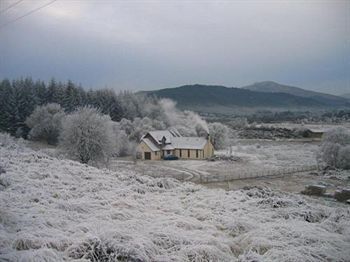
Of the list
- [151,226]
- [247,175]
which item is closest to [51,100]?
[247,175]

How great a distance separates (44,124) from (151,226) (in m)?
45.0

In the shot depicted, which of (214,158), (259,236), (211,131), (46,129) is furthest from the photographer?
(211,131)

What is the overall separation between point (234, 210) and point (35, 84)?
54.8m

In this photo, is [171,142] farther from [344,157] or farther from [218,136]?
[344,157]

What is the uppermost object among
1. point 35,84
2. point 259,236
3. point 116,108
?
point 35,84

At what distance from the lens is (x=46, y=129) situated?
48.1 meters

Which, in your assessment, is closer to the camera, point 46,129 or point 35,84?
point 46,129

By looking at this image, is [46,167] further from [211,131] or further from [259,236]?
[211,131]

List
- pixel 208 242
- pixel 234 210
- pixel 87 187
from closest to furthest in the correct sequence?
1. pixel 208 242
2. pixel 234 210
3. pixel 87 187

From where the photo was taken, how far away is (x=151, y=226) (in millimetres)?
6742

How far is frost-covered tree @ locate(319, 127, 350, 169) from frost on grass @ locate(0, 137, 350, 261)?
22510mm

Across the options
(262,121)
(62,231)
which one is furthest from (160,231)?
(262,121)

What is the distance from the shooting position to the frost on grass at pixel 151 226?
5.39 meters

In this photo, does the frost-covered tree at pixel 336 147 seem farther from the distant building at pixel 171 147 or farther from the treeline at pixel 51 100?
the treeline at pixel 51 100
